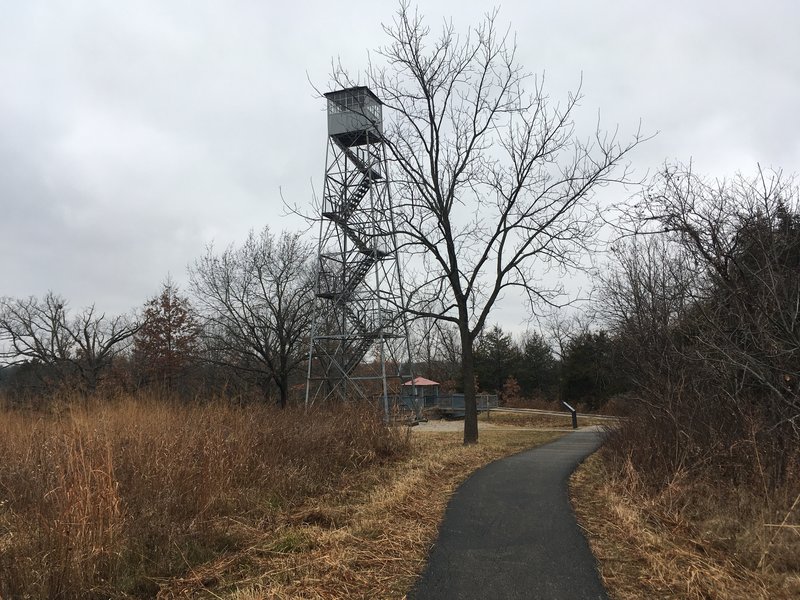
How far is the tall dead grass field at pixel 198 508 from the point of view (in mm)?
4477

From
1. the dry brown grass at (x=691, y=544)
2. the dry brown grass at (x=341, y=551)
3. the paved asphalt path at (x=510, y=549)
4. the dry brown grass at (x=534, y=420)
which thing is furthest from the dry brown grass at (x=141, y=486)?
the dry brown grass at (x=534, y=420)

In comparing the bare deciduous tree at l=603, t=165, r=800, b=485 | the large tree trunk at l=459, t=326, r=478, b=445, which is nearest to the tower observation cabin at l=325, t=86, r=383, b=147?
the large tree trunk at l=459, t=326, r=478, b=445

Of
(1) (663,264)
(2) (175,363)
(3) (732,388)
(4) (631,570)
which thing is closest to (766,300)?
(3) (732,388)

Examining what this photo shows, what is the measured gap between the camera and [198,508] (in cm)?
604

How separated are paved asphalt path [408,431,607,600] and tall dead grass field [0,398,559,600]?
0.26 meters

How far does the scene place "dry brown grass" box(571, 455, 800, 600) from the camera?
462cm

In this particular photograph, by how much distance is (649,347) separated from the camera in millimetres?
12969

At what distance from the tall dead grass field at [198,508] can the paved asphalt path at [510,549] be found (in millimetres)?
264

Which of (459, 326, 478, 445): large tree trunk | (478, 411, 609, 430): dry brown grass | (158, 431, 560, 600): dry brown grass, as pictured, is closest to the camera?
(158, 431, 560, 600): dry brown grass

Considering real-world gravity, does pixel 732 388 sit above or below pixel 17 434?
above

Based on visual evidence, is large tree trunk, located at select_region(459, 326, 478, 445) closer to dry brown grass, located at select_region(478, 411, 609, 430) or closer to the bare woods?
the bare woods

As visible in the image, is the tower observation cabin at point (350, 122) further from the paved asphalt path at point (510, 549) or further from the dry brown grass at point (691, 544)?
the dry brown grass at point (691, 544)

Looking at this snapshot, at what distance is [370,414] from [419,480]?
2982 mm

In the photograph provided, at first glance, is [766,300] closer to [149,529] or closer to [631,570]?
[631,570]
